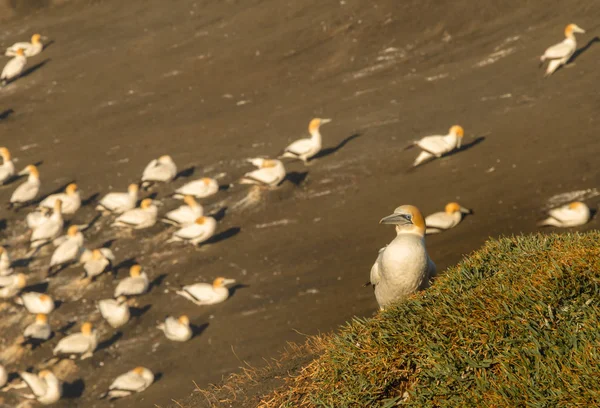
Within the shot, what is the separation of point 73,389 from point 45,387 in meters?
0.65

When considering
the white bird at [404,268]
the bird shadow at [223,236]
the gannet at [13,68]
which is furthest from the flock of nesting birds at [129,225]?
the white bird at [404,268]

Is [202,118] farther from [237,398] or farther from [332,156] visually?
[237,398]

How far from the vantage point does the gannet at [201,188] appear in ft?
78.6

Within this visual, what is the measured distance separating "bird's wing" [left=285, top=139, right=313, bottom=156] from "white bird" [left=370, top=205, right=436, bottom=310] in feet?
50.3

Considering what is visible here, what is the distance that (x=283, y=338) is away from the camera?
60.6 feet

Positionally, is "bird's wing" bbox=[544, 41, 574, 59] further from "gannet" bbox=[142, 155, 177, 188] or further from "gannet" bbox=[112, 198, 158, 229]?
"gannet" bbox=[112, 198, 158, 229]

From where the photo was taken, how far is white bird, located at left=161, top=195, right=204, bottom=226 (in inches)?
902

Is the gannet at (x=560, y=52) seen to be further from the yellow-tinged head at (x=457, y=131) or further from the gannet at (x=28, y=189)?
the gannet at (x=28, y=189)

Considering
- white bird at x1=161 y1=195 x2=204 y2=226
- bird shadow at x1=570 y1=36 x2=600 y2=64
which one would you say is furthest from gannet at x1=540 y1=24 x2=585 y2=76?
white bird at x1=161 y1=195 x2=204 y2=226

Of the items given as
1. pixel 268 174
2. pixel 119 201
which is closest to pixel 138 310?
pixel 119 201

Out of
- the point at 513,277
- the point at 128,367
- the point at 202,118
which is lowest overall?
the point at 128,367

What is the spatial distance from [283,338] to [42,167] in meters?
13.0

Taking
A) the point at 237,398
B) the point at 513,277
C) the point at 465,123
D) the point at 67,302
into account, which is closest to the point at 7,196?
the point at 67,302

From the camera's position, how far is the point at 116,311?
20.7 meters
